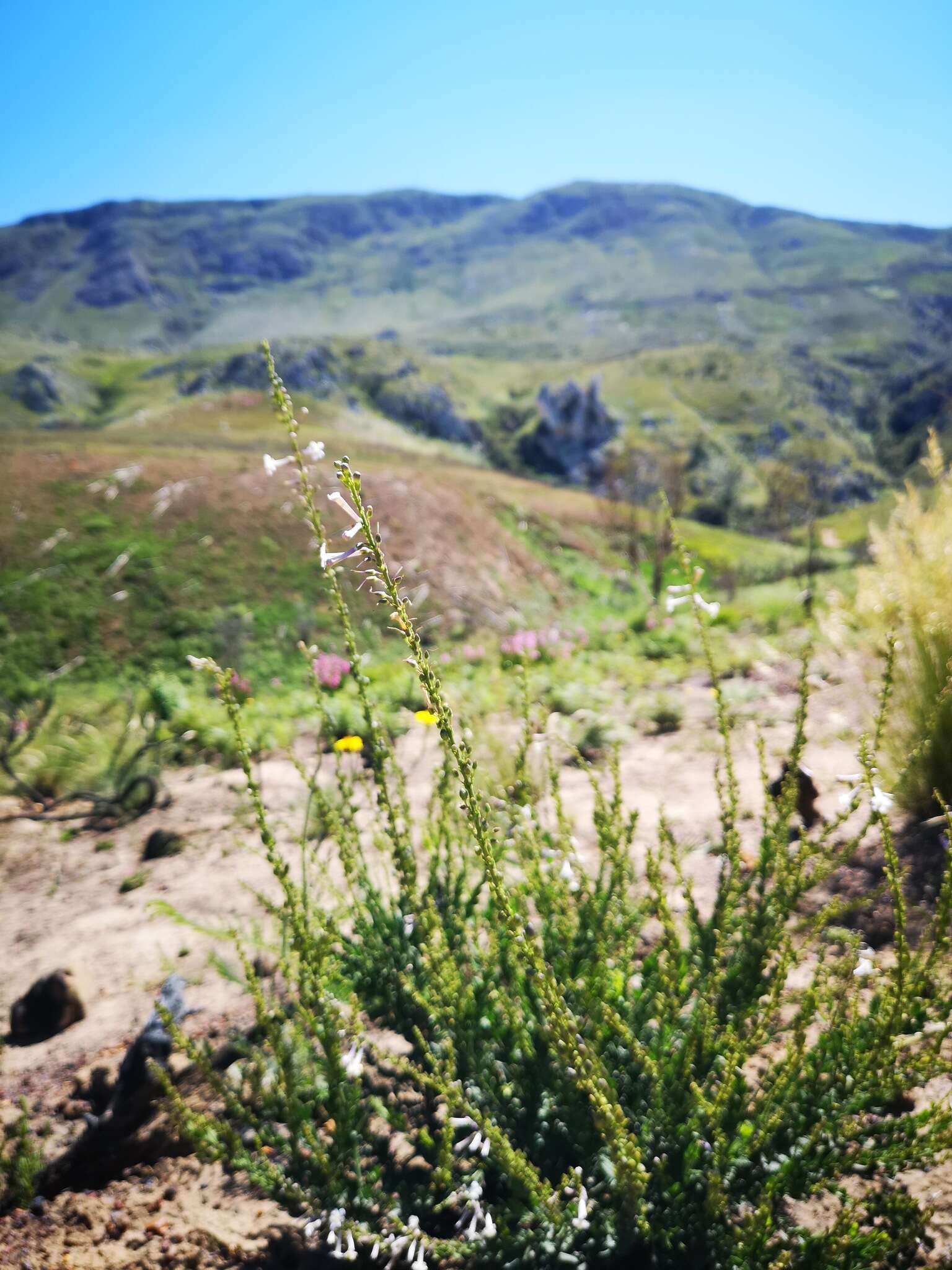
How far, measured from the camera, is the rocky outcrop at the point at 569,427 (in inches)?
3317

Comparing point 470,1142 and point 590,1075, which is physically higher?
point 590,1075

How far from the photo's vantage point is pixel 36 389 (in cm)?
10219

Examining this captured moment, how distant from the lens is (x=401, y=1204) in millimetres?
1905

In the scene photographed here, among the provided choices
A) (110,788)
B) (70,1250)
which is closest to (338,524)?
(110,788)

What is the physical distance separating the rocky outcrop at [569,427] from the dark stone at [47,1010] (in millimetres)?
82906

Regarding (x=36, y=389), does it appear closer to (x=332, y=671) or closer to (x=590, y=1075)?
(x=332, y=671)

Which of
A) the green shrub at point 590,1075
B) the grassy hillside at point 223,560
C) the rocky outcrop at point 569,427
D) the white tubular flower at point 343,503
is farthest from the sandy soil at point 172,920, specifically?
the rocky outcrop at point 569,427

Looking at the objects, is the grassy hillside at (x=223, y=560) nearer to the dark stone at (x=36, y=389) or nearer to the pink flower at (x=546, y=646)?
the pink flower at (x=546, y=646)

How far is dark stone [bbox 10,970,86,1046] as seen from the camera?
11.0 feet

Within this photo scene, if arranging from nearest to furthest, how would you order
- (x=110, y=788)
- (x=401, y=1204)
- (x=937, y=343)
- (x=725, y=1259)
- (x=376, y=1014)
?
(x=725, y=1259) → (x=401, y=1204) → (x=376, y=1014) → (x=110, y=788) → (x=937, y=343)

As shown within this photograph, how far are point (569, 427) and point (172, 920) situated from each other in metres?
86.7

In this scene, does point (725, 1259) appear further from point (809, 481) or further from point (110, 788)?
point (809, 481)

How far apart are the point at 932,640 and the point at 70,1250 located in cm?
406

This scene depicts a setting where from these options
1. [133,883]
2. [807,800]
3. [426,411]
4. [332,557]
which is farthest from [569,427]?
[332,557]
